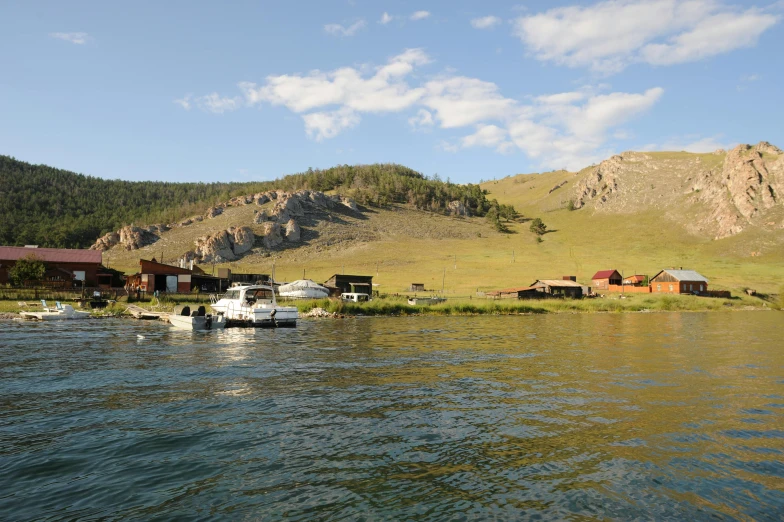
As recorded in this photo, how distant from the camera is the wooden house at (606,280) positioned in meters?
102

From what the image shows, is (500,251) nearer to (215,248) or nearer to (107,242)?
(215,248)

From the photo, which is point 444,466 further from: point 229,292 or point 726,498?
point 229,292

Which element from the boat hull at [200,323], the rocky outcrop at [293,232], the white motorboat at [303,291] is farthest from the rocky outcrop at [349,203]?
the boat hull at [200,323]

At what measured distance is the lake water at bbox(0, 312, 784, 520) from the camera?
942 cm

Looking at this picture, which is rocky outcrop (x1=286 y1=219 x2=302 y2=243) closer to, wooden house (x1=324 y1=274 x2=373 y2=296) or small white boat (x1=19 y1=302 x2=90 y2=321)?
wooden house (x1=324 y1=274 x2=373 y2=296)

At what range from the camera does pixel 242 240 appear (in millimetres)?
141125

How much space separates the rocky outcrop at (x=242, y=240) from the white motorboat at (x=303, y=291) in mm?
63969

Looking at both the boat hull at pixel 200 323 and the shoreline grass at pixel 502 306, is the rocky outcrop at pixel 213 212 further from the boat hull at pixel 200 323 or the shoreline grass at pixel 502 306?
the boat hull at pixel 200 323

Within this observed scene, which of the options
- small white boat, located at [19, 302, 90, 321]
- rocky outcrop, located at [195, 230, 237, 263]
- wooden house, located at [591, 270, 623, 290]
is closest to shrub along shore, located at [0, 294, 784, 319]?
small white boat, located at [19, 302, 90, 321]

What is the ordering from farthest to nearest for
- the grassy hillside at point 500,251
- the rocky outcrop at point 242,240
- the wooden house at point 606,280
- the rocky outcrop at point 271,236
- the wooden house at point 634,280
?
the rocky outcrop at point 271,236
the rocky outcrop at point 242,240
the grassy hillside at point 500,251
the wooden house at point 634,280
the wooden house at point 606,280

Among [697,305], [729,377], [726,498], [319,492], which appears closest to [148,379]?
[319,492]

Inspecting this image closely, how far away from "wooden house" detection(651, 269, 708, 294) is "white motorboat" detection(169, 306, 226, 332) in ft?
273

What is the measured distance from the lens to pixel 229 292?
46.4 metres

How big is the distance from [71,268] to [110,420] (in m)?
79.0
